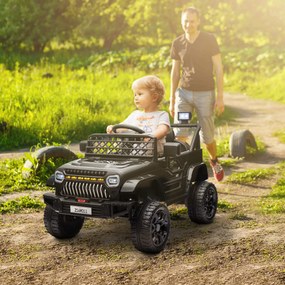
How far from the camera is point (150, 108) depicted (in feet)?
19.0

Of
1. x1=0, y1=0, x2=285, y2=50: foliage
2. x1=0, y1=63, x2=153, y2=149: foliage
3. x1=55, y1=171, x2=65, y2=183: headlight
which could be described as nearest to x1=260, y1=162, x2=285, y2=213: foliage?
x1=55, y1=171, x2=65, y2=183: headlight

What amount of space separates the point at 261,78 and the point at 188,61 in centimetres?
1383

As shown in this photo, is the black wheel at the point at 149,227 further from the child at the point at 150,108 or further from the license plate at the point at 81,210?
the child at the point at 150,108

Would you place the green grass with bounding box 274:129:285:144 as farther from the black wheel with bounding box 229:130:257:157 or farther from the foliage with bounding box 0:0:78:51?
the foliage with bounding box 0:0:78:51

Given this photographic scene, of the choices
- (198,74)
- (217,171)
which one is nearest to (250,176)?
(217,171)

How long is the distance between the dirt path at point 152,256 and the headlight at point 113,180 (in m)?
0.57

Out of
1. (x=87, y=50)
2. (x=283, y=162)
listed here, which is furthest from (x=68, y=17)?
(x=283, y=162)

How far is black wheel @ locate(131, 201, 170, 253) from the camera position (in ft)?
16.2

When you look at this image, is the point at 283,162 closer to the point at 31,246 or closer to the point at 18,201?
the point at 18,201

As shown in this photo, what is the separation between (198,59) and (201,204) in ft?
8.04

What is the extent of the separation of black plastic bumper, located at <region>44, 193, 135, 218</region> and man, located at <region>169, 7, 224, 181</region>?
3012 mm

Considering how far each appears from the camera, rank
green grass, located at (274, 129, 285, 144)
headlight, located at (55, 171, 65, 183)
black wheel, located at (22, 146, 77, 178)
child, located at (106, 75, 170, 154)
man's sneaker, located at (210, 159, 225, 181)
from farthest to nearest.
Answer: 1. green grass, located at (274, 129, 285, 144)
2. man's sneaker, located at (210, 159, 225, 181)
3. black wheel, located at (22, 146, 77, 178)
4. child, located at (106, 75, 170, 154)
5. headlight, located at (55, 171, 65, 183)

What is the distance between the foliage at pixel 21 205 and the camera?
6.62m

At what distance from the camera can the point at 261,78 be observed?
21172mm
